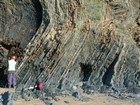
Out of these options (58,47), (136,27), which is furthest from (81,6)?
(136,27)

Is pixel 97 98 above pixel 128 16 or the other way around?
the other way around

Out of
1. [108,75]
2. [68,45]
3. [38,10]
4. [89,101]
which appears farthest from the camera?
[38,10]

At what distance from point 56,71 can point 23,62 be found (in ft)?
4.77

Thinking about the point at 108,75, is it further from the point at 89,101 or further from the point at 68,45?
the point at 89,101

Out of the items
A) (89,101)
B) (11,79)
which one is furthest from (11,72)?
(89,101)

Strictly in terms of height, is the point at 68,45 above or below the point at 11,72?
above

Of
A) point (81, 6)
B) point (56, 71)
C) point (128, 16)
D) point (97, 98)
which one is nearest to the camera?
point (97, 98)

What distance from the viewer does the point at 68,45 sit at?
12.5 metres

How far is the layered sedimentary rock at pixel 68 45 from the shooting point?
1241cm

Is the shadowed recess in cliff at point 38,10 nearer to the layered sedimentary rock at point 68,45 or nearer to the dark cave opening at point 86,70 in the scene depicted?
the layered sedimentary rock at point 68,45

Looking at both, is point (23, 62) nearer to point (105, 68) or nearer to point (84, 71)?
point (84, 71)

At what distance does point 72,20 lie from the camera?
12805 millimetres

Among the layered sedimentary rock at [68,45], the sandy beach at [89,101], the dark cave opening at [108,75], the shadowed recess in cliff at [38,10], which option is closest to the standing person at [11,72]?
the layered sedimentary rock at [68,45]

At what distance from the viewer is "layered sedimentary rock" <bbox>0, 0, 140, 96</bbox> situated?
12406 mm
